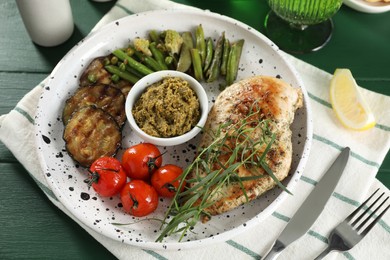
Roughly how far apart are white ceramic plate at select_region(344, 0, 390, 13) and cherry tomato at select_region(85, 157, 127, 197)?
238cm

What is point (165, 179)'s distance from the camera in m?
3.30

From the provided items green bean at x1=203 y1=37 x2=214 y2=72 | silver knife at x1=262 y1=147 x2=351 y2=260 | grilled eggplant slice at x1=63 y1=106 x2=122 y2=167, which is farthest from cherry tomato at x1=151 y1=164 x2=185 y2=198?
green bean at x1=203 y1=37 x2=214 y2=72

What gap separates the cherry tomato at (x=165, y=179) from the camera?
3.29 metres

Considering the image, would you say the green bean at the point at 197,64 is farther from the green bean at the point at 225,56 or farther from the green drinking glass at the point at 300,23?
the green drinking glass at the point at 300,23

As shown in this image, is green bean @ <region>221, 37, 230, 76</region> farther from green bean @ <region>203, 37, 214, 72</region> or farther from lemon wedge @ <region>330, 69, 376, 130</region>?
lemon wedge @ <region>330, 69, 376, 130</region>

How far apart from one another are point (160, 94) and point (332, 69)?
1.42 m

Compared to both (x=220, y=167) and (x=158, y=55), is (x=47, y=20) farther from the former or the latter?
(x=220, y=167)

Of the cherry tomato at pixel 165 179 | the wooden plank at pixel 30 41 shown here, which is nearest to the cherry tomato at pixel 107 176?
the cherry tomato at pixel 165 179

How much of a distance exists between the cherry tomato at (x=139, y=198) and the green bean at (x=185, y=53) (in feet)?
3.34

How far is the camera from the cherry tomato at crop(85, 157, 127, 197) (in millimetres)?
3242

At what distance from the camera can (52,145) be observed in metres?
3.52

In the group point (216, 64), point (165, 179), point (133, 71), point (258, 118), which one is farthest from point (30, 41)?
point (258, 118)

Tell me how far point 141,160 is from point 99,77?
825 millimetres

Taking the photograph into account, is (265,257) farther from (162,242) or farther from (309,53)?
(309,53)
